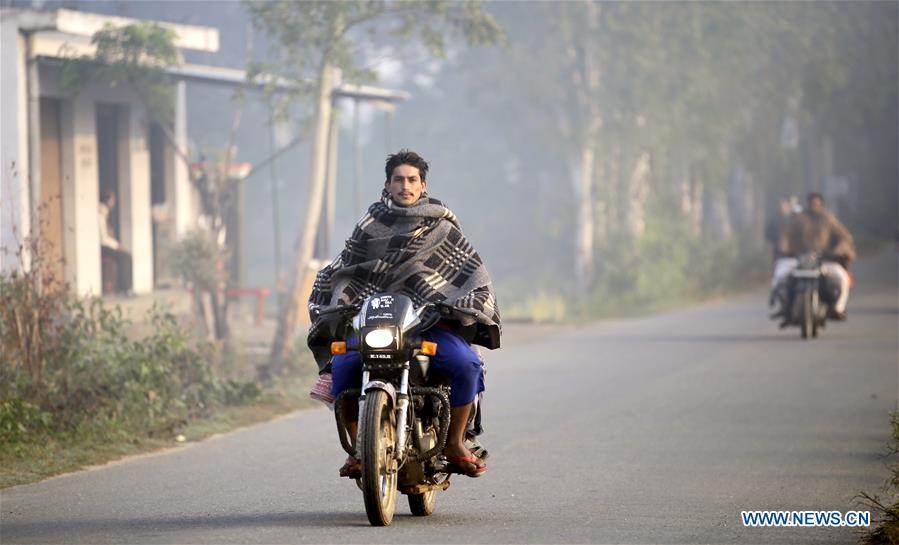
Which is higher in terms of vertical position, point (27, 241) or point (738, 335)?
point (27, 241)

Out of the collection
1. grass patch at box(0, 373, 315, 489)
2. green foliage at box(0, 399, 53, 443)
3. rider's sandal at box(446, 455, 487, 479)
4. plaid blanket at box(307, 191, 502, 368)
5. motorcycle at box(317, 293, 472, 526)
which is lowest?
grass patch at box(0, 373, 315, 489)

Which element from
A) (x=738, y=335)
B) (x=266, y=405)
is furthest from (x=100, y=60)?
(x=738, y=335)

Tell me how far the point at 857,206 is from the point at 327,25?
47816 millimetres

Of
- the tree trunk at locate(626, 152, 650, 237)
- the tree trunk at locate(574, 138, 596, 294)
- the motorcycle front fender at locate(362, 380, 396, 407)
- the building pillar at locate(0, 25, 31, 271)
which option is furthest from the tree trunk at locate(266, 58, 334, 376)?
the tree trunk at locate(626, 152, 650, 237)

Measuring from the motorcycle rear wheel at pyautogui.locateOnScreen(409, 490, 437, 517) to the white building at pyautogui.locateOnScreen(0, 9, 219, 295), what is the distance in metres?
7.26

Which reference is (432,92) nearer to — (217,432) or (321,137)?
(321,137)

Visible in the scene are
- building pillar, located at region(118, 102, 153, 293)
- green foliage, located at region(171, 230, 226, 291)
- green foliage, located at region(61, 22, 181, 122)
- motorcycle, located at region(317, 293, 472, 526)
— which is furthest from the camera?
building pillar, located at region(118, 102, 153, 293)

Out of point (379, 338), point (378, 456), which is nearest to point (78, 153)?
point (379, 338)

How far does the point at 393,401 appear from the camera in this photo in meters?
6.94

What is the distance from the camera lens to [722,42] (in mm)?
32969

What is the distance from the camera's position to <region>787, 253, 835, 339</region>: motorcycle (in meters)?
18.9

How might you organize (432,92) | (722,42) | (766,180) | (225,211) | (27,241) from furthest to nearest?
1. (432,92)
2. (766,180)
3. (722,42)
4. (225,211)
5. (27,241)

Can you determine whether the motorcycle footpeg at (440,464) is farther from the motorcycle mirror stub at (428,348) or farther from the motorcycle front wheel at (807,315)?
the motorcycle front wheel at (807,315)

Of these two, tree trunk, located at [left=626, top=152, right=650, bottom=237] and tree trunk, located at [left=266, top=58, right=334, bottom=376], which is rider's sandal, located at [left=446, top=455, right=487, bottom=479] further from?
tree trunk, located at [left=626, top=152, right=650, bottom=237]
